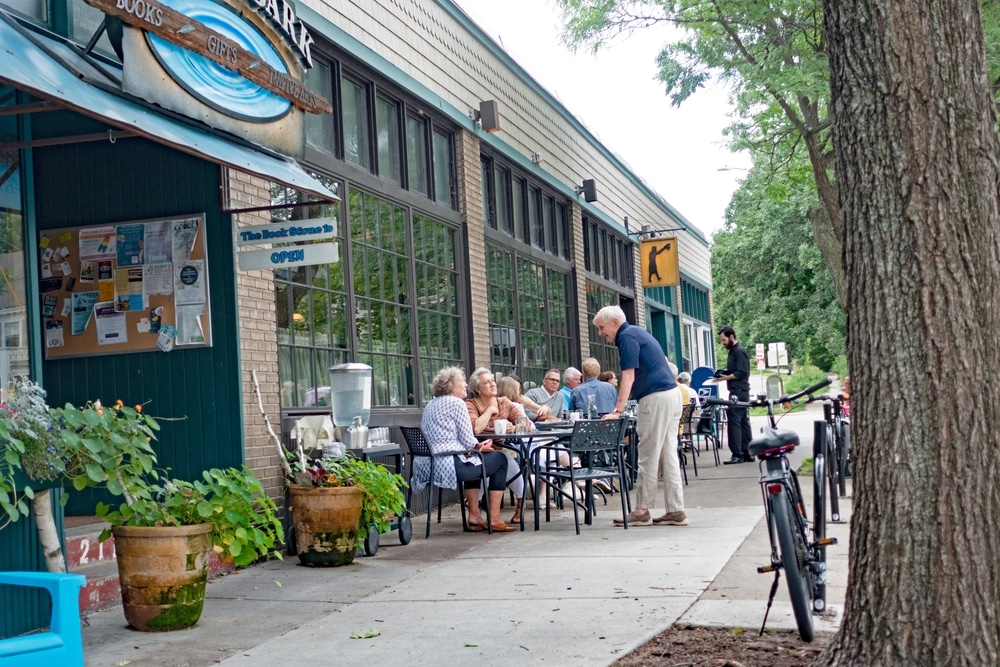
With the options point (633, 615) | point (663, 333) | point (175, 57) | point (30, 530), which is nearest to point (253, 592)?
point (30, 530)

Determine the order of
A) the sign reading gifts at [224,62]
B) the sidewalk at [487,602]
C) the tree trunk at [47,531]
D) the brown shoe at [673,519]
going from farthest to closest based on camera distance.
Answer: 1. the brown shoe at [673,519]
2. the sign reading gifts at [224,62]
3. the tree trunk at [47,531]
4. the sidewalk at [487,602]

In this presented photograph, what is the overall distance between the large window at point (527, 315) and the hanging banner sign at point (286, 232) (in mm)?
5907

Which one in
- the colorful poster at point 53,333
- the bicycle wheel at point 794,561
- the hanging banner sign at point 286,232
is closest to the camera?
the bicycle wheel at point 794,561

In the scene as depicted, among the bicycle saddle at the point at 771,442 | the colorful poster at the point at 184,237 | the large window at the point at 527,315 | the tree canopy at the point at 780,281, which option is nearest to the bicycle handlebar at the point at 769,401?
the bicycle saddle at the point at 771,442

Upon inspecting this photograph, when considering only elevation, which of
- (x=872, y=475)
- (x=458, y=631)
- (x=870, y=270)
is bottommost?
(x=458, y=631)

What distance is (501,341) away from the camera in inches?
557

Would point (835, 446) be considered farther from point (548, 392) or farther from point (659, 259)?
point (659, 259)

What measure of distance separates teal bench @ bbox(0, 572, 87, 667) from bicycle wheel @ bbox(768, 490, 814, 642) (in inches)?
111

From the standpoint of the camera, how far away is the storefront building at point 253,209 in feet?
20.6

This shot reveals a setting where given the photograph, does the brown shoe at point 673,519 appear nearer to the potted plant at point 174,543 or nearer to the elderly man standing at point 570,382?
the potted plant at point 174,543

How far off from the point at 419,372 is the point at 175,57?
542 cm

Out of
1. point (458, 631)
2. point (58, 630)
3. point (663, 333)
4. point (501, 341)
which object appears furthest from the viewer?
point (663, 333)

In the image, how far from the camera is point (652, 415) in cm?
907

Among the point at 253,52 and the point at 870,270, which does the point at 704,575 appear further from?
the point at 253,52
